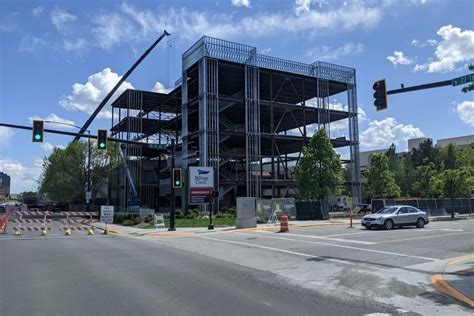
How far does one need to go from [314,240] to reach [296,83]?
44.7m

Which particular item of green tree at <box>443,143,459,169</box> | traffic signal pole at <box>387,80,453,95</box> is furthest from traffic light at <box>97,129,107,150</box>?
green tree at <box>443,143,459,169</box>

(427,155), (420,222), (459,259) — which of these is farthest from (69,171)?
(427,155)

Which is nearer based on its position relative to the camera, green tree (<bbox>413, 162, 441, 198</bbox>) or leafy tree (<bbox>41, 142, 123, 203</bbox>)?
green tree (<bbox>413, 162, 441, 198</bbox>)

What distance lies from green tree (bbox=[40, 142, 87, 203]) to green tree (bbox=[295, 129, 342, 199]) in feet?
115

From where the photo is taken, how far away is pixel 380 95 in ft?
60.2

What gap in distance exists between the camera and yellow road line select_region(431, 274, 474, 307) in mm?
8242

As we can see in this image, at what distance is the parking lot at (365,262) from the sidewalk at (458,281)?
7.5 inches

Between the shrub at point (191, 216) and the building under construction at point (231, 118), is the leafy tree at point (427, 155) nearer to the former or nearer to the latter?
the building under construction at point (231, 118)

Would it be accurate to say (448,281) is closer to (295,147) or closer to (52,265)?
(52,265)

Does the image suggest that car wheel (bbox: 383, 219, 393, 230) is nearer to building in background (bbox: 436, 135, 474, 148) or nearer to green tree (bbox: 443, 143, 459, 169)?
green tree (bbox: 443, 143, 459, 169)

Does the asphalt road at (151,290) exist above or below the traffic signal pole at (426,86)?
below

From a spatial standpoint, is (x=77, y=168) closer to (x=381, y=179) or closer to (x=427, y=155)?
(x=381, y=179)

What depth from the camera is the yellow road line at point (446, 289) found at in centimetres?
824

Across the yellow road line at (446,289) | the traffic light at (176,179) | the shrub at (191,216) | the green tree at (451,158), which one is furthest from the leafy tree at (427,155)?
the yellow road line at (446,289)
